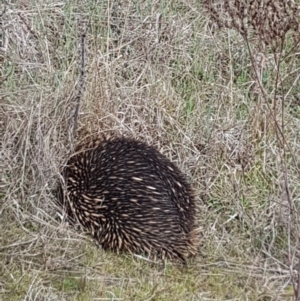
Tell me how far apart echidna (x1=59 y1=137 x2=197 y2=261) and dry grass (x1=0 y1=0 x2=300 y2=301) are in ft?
0.27

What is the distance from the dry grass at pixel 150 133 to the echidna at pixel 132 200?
0.08 m

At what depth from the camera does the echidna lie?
11.7ft

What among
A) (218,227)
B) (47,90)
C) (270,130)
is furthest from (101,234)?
(270,130)

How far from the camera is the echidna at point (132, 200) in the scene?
355cm

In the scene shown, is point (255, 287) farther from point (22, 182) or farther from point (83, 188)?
point (22, 182)

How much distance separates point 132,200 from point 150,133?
65cm

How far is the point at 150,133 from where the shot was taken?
4172 millimetres

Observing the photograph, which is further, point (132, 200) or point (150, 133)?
point (150, 133)

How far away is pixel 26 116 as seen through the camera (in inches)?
153

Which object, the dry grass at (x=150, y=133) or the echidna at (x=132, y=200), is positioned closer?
the dry grass at (x=150, y=133)

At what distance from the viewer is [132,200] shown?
363 centimetres

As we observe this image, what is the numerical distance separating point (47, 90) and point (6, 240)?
95cm

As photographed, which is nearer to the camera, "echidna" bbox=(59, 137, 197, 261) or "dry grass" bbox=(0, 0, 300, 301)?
"dry grass" bbox=(0, 0, 300, 301)

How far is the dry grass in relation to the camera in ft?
11.1
